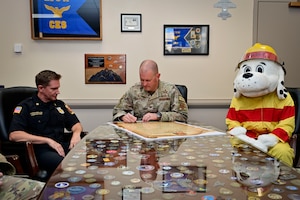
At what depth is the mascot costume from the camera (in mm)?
1992

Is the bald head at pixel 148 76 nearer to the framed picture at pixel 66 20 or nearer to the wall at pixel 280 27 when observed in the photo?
the framed picture at pixel 66 20

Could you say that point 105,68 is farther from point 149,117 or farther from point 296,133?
point 296,133

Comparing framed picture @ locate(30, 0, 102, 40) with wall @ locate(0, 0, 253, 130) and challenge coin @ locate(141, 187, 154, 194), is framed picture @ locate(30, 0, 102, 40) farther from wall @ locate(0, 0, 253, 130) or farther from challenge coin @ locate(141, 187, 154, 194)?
challenge coin @ locate(141, 187, 154, 194)

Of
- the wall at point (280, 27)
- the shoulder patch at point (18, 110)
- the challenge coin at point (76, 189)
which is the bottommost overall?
the challenge coin at point (76, 189)

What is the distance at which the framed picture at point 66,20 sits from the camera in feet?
10.4

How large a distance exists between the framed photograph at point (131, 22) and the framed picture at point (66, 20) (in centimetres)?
26

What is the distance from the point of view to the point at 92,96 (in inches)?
130

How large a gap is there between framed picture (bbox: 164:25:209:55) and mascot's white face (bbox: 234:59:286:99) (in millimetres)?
1204

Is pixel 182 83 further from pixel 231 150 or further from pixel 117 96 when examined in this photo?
pixel 231 150

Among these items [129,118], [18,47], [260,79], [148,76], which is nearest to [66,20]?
[18,47]

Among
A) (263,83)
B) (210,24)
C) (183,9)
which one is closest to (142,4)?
(183,9)

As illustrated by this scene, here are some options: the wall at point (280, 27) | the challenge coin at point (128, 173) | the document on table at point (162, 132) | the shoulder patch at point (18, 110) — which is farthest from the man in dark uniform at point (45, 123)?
the wall at point (280, 27)

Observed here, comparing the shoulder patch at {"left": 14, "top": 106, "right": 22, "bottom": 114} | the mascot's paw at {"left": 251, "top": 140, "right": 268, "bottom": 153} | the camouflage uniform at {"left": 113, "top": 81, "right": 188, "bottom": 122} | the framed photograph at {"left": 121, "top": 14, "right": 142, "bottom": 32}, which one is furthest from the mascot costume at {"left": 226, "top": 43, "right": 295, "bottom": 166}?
the shoulder patch at {"left": 14, "top": 106, "right": 22, "bottom": 114}

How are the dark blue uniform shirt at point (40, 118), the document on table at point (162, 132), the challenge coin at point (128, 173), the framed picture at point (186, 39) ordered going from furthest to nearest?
1. the framed picture at point (186, 39)
2. the dark blue uniform shirt at point (40, 118)
3. the document on table at point (162, 132)
4. the challenge coin at point (128, 173)
